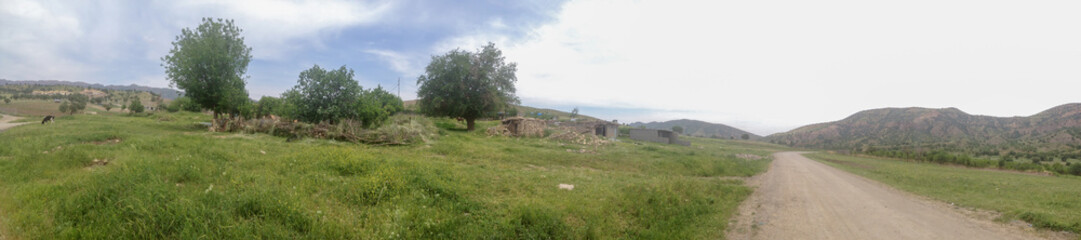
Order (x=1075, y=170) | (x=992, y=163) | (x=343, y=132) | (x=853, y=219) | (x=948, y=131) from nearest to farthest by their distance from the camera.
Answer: (x=853, y=219) < (x=343, y=132) < (x=1075, y=170) < (x=992, y=163) < (x=948, y=131)

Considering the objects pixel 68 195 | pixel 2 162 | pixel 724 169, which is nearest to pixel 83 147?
pixel 2 162

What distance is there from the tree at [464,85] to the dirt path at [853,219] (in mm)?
26080

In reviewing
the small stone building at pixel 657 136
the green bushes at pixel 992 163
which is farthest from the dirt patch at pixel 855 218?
the small stone building at pixel 657 136

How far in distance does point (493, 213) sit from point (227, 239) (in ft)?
10.6

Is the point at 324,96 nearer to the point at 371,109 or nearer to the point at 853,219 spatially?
the point at 371,109

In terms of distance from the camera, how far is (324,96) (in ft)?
66.7

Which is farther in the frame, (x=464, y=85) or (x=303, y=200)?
(x=464, y=85)

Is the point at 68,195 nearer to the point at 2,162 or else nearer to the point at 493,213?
the point at 2,162

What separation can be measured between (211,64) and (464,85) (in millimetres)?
17071

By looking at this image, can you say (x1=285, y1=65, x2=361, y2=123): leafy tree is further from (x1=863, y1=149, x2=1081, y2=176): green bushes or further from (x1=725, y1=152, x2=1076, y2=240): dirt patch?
(x1=863, y1=149, x2=1081, y2=176): green bushes

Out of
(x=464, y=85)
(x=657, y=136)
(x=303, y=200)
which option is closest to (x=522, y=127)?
(x=464, y=85)

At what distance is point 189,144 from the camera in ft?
33.1

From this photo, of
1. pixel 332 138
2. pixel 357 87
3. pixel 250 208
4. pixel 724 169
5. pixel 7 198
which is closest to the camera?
pixel 250 208

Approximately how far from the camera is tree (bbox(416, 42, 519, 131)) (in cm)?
3253
